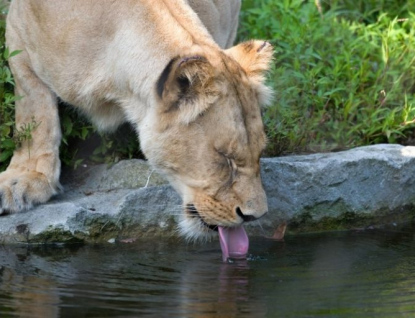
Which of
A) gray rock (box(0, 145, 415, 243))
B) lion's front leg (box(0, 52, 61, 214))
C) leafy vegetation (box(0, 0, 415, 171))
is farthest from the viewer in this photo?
leafy vegetation (box(0, 0, 415, 171))

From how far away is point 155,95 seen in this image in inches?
187

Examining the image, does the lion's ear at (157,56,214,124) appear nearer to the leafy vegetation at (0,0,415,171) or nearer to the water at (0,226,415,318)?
the water at (0,226,415,318)

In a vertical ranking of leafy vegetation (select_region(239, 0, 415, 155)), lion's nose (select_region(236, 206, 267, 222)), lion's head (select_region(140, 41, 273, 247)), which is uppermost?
lion's head (select_region(140, 41, 273, 247))

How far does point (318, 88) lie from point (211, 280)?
8.49 ft

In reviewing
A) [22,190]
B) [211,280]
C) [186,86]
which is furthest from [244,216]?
[22,190]

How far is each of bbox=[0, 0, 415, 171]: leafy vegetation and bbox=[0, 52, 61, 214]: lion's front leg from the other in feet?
0.16

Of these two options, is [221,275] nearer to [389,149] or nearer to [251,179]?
[251,179]

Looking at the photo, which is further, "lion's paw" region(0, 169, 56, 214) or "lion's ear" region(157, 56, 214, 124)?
"lion's paw" region(0, 169, 56, 214)

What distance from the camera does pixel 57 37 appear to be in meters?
5.12

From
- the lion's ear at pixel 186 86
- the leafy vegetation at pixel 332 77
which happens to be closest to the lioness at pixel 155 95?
the lion's ear at pixel 186 86

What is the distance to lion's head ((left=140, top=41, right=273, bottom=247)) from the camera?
4.56 metres

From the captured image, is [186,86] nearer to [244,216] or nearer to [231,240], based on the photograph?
[244,216]

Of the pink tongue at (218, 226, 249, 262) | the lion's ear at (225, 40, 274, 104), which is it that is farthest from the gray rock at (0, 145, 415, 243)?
the lion's ear at (225, 40, 274, 104)

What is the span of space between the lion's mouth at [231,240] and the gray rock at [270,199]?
232mm
